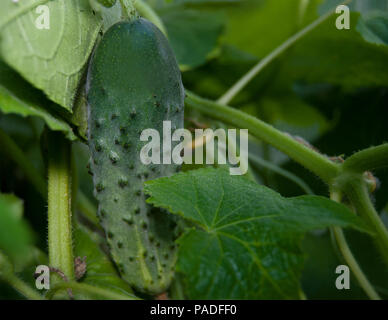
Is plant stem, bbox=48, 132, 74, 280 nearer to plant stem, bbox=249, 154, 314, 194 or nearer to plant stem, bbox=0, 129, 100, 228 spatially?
plant stem, bbox=0, 129, 100, 228

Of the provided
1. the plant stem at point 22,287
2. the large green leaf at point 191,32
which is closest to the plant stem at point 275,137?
the large green leaf at point 191,32

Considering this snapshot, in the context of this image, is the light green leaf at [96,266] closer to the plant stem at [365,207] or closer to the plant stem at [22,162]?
the plant stem at [22,162]

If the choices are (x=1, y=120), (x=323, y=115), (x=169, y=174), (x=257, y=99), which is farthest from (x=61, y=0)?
(x=323, y=115)

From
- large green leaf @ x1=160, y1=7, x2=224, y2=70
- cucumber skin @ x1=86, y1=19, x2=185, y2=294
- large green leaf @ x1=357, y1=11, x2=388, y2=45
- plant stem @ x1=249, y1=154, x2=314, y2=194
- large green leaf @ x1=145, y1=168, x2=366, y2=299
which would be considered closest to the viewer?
large green leaf @ x1=145, y1=168, x2=366, y2=299

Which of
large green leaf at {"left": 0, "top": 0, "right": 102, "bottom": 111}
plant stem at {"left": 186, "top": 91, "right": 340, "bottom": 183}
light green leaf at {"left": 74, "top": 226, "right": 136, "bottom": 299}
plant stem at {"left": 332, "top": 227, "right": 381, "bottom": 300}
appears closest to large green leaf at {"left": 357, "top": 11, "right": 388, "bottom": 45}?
plant stem at {"left": 186, "top": 91, "right": 340, "bottom": 183}

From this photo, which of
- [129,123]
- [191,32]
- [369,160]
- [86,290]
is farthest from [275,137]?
[191,32]

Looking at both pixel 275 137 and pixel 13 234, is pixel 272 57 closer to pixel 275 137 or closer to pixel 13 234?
pixel 275 137

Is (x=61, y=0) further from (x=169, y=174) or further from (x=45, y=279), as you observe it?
(x=45, y=279)
